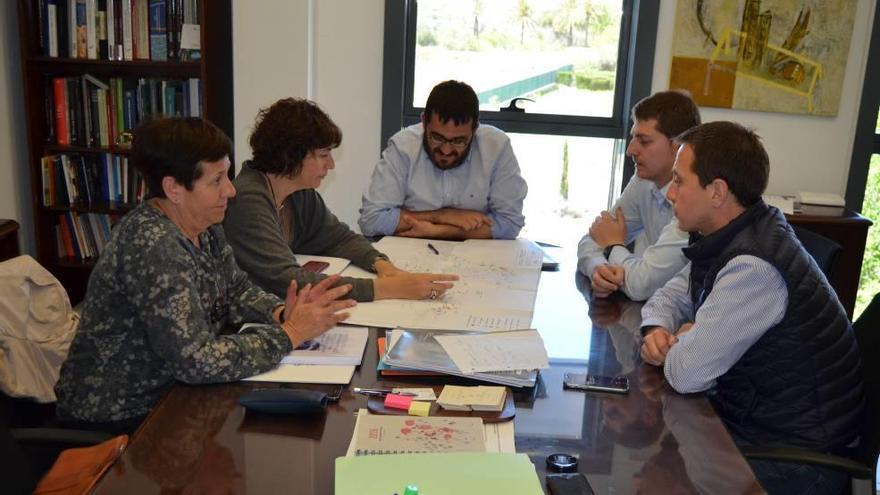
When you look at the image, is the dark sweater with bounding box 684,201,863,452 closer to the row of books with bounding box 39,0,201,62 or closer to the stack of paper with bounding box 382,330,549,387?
the stack of paper with bounding box 382,330,549,387

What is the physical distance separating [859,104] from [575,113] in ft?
4.15

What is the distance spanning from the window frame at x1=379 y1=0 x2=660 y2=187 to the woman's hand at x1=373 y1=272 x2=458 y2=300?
1.82 m

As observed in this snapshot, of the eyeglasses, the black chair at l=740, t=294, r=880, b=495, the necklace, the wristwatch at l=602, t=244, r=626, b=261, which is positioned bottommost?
the black chair at l=740, t=294, r=880, b=495

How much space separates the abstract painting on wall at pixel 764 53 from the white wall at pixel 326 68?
4.51 feet

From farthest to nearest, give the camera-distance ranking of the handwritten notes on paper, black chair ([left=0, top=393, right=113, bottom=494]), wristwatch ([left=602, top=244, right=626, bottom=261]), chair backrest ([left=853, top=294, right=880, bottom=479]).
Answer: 1. wristwatch ([left=602, top=244, right=626, bottom=261])
2. the handwritten notes on paper
3. chair backrest ([left=853, top=294, right=880, bottom=479])
4. black chair ([left=0, top=393, right=113, bottom=494])

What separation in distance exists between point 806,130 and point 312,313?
2.90 m

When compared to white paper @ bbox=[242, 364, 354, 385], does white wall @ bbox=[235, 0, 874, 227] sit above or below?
above

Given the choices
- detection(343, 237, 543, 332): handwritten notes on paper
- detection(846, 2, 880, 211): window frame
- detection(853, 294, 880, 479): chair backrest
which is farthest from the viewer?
detection(846, 2, 880, 211): window frame

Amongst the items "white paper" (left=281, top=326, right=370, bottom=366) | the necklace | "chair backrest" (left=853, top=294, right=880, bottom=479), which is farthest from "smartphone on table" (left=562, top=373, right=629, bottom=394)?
the necklace

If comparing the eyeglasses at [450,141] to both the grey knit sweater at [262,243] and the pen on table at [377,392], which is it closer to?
the grey knit sweater at [262,243]

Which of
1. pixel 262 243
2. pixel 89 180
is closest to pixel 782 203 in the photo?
pixel 262 243

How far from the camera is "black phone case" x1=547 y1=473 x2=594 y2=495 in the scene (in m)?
1.10

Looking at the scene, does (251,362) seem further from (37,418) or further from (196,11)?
(196,11)

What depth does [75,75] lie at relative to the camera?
3.67 m
